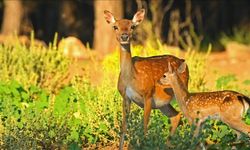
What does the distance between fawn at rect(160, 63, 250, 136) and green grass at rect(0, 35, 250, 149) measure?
0.49 feet

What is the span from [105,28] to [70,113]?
29.8 ft

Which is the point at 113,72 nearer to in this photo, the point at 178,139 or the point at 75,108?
the point at 75,108

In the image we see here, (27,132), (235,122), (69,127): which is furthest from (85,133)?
(235,122)

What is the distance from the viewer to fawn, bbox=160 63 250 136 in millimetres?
8305

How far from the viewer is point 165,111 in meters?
9.36

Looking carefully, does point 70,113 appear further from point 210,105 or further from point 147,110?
point 210,105

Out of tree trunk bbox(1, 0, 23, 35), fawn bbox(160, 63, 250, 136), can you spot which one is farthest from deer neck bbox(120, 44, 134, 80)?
tree trunk bbox(1, 0, 23, 35)

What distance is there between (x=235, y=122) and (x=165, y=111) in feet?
3.99

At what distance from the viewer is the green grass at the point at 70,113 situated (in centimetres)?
818

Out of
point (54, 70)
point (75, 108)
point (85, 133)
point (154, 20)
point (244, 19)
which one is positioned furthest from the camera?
point (244, 19)

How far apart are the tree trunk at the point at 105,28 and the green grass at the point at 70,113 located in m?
4.87

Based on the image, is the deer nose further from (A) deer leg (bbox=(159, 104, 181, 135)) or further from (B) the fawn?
(A) deer leg (bbox=(159, 104, 181, 135))

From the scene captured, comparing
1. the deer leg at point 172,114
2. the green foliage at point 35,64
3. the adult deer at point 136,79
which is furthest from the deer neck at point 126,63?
the green foliage at point 35,64

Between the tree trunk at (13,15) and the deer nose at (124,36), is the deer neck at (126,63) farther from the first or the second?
the tree trunk at (13,15)
